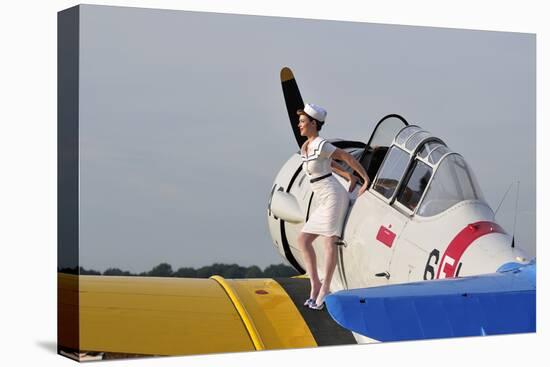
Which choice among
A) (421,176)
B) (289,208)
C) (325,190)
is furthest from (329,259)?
(421,176)

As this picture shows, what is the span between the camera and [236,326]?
8406mm

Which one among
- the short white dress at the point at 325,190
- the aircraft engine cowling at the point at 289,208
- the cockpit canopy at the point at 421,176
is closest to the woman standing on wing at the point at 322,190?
the short white dress at the point at 325,190

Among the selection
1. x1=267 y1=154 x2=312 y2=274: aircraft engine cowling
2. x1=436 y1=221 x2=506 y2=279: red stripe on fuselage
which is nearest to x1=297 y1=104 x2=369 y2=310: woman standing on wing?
x1=267 y1=154 x2=312 y2=274: aircraft engine cowling

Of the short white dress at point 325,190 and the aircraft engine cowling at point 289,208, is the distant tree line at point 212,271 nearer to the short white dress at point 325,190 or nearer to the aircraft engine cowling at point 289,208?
the aircraft engine cowling at point 289,208

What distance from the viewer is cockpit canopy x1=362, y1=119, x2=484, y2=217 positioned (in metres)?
8.06

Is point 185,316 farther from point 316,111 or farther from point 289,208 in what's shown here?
point 316,111

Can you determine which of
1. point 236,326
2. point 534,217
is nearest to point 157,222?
point 236,326

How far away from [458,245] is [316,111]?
2.01 meters

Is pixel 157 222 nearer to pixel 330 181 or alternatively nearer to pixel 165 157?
pixel 165 157

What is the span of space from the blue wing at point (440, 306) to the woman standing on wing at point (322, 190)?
5.59 ft

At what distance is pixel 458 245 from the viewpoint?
24.8 ft

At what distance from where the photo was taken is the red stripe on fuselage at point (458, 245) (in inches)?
295

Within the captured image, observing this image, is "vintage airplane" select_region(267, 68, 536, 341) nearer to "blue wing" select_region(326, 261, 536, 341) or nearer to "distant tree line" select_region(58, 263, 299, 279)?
"blue wing" select_region(326, 261, 536, 341)

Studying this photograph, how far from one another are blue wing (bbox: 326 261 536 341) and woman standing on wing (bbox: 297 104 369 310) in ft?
5.59
